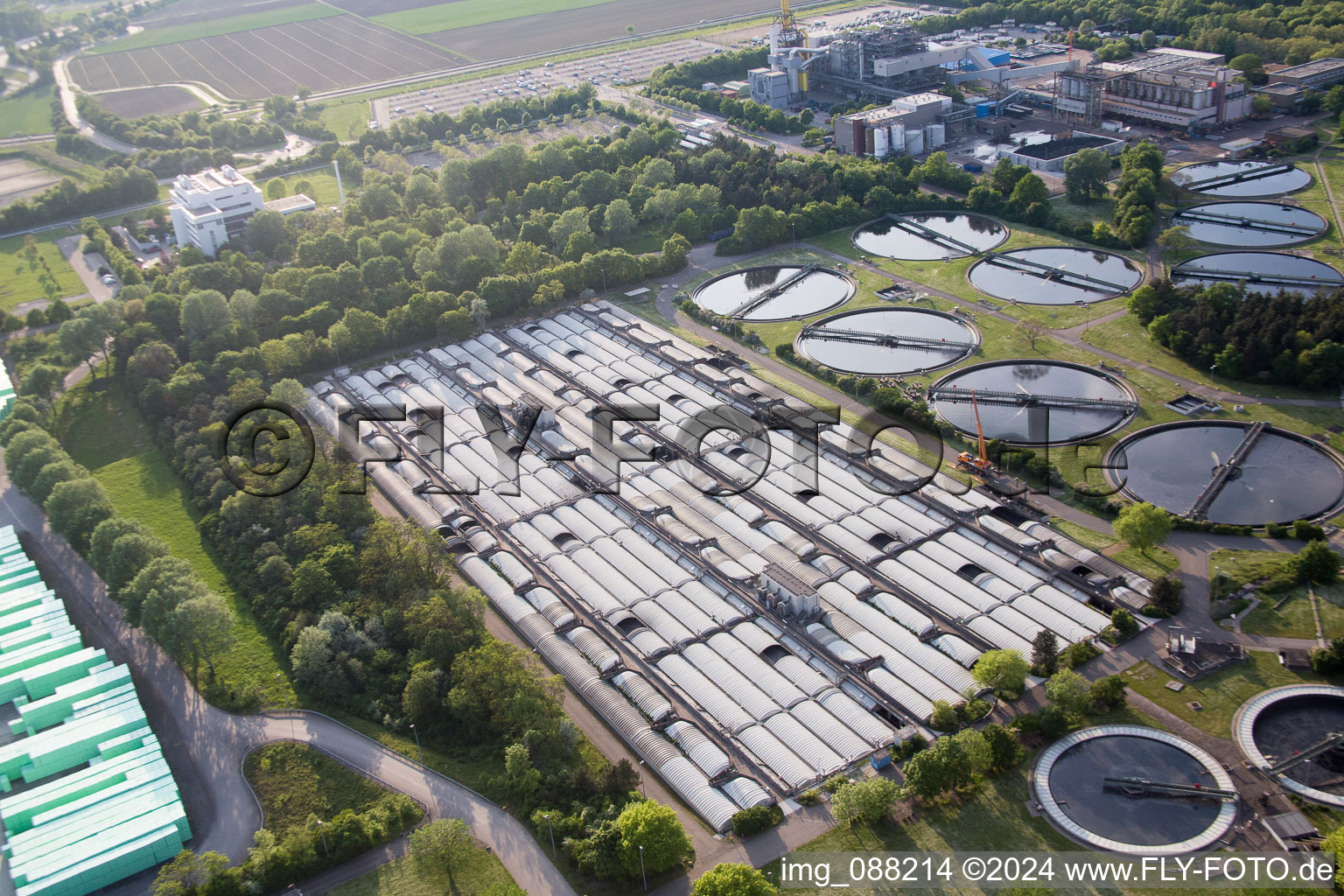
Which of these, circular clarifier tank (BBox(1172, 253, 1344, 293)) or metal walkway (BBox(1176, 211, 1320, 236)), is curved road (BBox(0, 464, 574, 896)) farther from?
metal walkway (BBox(1176, 211, 1320, 236))

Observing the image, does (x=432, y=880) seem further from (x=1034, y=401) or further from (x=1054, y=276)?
(x=1054, y=276)

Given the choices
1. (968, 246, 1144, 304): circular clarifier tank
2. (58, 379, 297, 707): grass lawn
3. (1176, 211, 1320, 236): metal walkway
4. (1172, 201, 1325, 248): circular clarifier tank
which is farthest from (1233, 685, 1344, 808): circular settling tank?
(1176, 211, 1320, 236): metal walkway

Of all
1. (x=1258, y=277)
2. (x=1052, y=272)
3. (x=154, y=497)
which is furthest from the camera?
(x=1052, y=272)

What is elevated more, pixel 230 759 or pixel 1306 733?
pixel 230 759

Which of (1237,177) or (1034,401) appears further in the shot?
(1237,177)

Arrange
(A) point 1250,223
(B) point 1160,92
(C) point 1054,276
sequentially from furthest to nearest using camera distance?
(B) point 1160,92
(A) point 1250,223
(C) point 1054,276

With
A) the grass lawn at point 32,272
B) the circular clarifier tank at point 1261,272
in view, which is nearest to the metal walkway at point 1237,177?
the circular clarifier tank at point 1261,272

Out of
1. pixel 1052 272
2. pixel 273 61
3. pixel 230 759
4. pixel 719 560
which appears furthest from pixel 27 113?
pixel 719 560
